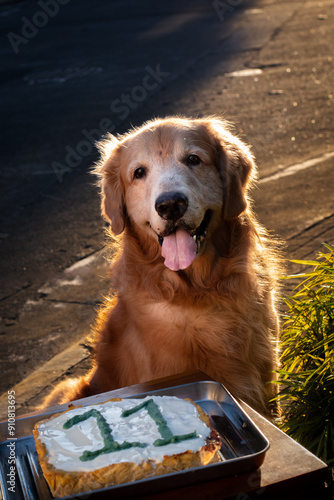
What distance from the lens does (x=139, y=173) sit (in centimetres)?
374

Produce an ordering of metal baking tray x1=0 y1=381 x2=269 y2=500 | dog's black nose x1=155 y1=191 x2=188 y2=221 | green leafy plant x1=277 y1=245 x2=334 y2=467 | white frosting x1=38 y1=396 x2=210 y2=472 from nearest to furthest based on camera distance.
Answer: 1. metal baking tray x1=0 y1=381 x2=269 y2=500
2. white frosting x1=38 y1=396 x2=210 y2=472
3. green leafy plant x1=277 y1=245 x2=334 y2=467
4. dog's black nose x1=155 y1=191 x2=188 y2=221

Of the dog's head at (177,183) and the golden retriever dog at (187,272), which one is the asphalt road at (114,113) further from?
the dog's head at (177,183)

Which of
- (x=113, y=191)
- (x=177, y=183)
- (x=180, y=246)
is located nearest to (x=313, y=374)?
(x=180, y=246)

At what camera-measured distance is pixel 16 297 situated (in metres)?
5.86

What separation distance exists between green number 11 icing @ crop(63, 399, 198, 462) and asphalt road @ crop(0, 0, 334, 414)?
2736 millimetres

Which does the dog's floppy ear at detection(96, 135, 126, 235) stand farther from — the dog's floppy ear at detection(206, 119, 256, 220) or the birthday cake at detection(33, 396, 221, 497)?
the birthday cake at detection(33, 396, 221, 497)

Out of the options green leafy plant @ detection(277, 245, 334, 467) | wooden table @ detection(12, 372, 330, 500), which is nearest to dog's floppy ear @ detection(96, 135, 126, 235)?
green leafy plant @ detection(277, 245, 334, 467)

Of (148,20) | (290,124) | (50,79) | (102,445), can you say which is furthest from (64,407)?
(148,20)

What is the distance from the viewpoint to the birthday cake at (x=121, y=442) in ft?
5.94

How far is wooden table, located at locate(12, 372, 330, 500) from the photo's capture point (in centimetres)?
179

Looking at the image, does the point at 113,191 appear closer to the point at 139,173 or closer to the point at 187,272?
the point at 139,173

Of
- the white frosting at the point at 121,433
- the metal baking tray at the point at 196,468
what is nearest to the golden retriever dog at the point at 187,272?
the metal baking tray at the point at 196,468

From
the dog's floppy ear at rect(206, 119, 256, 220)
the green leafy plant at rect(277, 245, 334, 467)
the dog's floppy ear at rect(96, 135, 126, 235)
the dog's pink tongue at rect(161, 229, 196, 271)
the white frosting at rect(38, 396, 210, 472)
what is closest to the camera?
the white frosting at rect(38, 396, 210, 472)

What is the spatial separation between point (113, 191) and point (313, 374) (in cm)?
167
